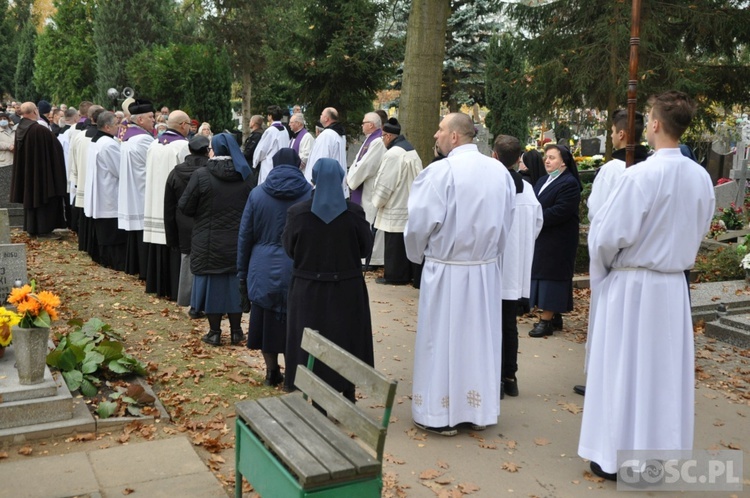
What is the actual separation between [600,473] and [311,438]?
2010 millimetres

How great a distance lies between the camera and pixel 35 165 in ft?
41.4

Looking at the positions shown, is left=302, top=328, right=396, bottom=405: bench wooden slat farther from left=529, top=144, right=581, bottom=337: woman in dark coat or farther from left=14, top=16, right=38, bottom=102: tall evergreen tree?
left=14, top=16, right=38, bottom=102: tall evergreen tree

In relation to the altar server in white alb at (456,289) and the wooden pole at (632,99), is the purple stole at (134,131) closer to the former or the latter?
the altar server in white alb at (456,289)

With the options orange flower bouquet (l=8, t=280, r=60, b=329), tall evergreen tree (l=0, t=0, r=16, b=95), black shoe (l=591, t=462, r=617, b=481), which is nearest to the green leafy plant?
orange flower bouquet (l=8, t=280, r=60, b=329)

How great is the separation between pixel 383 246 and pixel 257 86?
27022 millimetres

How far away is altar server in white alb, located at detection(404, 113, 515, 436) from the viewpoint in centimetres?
556

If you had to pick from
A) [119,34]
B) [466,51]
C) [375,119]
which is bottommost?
[375,119]

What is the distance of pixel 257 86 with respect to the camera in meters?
36.9

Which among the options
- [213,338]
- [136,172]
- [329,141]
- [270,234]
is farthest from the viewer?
[329,141]

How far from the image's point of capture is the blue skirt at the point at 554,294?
834cm

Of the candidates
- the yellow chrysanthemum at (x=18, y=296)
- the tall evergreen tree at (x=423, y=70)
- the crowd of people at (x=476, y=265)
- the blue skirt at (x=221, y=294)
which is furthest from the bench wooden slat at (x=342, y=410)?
the tall evergreen tree at (x=423, y=70)

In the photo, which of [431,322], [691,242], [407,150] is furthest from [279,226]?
[407,150]

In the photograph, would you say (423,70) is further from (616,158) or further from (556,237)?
(616,158)

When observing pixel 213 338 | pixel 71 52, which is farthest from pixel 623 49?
pixel 71 52
